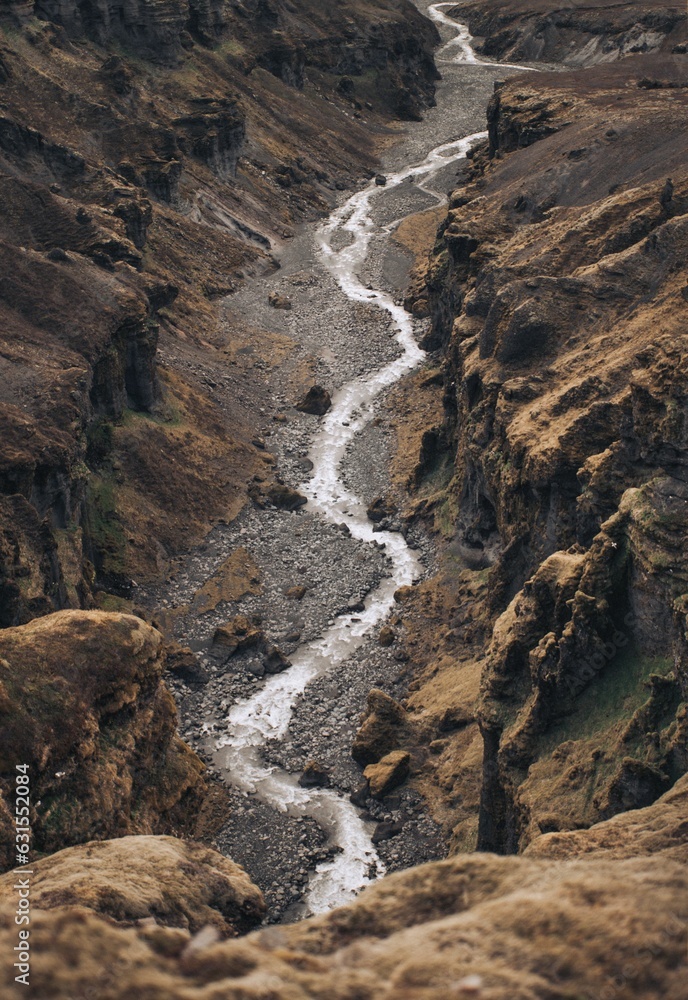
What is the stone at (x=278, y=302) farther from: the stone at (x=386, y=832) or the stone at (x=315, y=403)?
the stone at (x=386, y=832)

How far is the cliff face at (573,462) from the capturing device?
32.6 metres

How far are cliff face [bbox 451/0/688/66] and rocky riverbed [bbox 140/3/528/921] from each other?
83.2 m

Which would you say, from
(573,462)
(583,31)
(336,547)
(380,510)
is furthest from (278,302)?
(583,31)

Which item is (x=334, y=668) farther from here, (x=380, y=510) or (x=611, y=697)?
(x=611, y=697)

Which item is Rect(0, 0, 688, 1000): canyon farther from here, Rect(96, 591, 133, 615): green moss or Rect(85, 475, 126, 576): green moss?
Rect(85, 475, 126, 576): green moss

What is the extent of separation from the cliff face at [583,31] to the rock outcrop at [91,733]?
14238cm

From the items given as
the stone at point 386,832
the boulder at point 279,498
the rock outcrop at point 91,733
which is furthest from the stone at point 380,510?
the rock outcrop at point 91,733

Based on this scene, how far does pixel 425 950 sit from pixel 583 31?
18699 cm

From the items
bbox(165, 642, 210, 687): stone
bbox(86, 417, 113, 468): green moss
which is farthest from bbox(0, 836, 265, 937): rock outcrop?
bbox(86, 417, 113, 468): green moss

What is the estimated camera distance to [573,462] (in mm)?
44000

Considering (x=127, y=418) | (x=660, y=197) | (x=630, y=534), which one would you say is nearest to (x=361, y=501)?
(x=127, y=418)

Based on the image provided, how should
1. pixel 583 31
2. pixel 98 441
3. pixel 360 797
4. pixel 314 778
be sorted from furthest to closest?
1. pixel 583 31
2. pixel 98 441
3. pixel 314 778
4. pixel 360 797

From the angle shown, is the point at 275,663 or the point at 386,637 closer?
the point at 275,663

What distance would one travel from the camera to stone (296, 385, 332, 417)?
3209 inches
